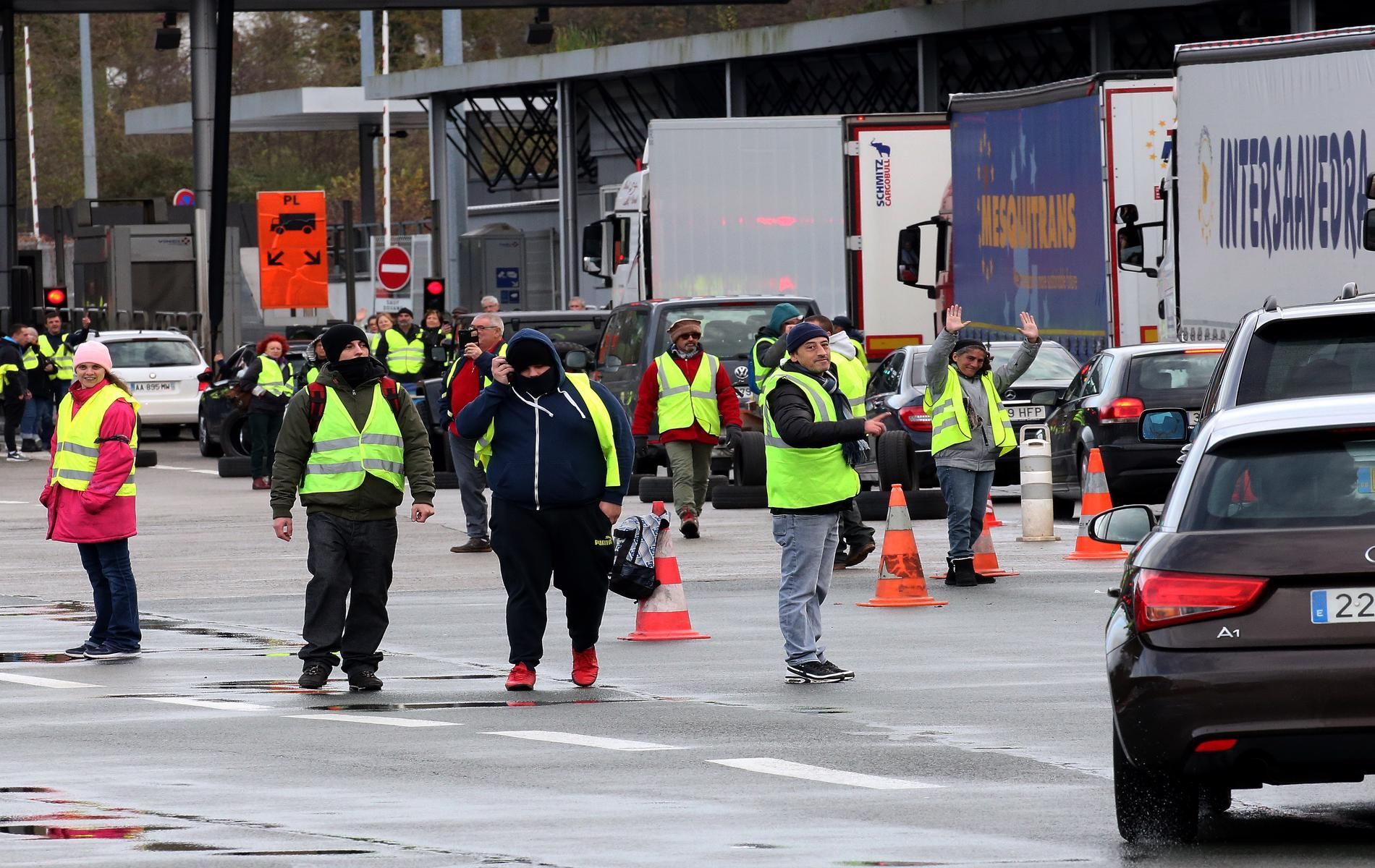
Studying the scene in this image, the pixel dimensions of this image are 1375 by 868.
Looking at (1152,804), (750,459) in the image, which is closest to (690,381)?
(750,459)

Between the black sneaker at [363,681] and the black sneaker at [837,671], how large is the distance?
1.98m

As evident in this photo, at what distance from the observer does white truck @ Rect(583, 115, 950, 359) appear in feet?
104

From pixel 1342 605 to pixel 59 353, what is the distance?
31.6 meters

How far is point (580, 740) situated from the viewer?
1061 cm

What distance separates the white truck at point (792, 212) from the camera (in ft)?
104

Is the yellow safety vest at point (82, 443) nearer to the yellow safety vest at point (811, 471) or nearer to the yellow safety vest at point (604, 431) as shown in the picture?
the yellow safety vest at point (604, 431)

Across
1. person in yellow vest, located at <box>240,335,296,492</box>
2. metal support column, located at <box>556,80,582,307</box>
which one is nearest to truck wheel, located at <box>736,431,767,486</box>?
person in yellow vest, located at <box>240,335,296,492</box>

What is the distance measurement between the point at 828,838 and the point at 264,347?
22.1 m

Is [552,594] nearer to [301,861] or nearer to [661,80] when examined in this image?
[301,861]

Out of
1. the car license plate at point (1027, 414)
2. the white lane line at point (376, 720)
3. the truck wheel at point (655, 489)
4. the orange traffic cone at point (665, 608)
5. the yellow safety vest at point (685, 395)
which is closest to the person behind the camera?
the white lane line at point (376, 720)

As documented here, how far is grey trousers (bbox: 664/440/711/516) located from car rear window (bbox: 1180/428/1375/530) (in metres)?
13.0

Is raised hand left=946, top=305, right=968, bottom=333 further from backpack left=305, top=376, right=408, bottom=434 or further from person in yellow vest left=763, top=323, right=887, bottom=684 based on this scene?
backpack left=305, top=376, right=408, bottom=434

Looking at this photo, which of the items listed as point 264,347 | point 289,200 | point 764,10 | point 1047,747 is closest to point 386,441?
point 1047,747

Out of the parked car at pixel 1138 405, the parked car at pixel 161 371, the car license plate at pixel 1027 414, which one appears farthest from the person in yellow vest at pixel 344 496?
the parked car at pixel 161 371
